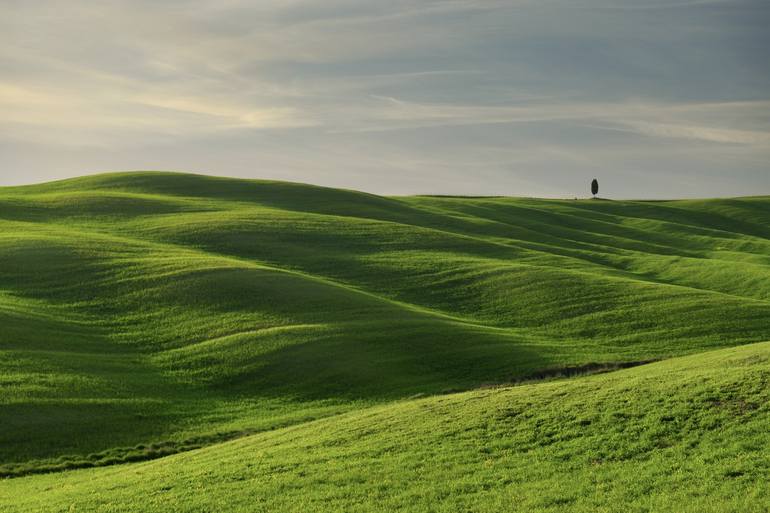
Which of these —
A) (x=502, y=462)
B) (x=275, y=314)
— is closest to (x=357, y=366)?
(x=275, y=314)

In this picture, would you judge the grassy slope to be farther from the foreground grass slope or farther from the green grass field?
the foreground grass slope

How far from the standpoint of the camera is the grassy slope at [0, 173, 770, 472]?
110ft

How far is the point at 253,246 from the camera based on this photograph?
65812 mm

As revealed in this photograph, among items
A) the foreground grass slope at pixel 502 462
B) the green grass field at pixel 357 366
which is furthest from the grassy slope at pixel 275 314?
the foreground grass slope at pixel 502 462

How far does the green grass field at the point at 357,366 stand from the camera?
798 inches

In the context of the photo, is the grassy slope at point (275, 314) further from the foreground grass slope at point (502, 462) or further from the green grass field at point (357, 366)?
the foreground grass slope at point (502, 462)

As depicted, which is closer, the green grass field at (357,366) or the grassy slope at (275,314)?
the green grass field at (357,366)

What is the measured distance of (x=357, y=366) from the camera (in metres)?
38.6

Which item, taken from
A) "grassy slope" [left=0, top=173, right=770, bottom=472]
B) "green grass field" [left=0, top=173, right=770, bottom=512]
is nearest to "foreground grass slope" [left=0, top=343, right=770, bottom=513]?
"green grass field" [left=0, top=173, right=770, bottom=512]

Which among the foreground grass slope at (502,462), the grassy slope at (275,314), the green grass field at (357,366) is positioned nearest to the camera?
the foreground grass slope at (502,462)

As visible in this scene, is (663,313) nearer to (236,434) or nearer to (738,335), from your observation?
(738,335)

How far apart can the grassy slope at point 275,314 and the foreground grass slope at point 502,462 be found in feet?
20.4

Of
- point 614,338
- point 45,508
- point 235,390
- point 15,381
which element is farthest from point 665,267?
point 45,508

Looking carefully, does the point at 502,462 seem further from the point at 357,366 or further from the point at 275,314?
the point at 275,314
